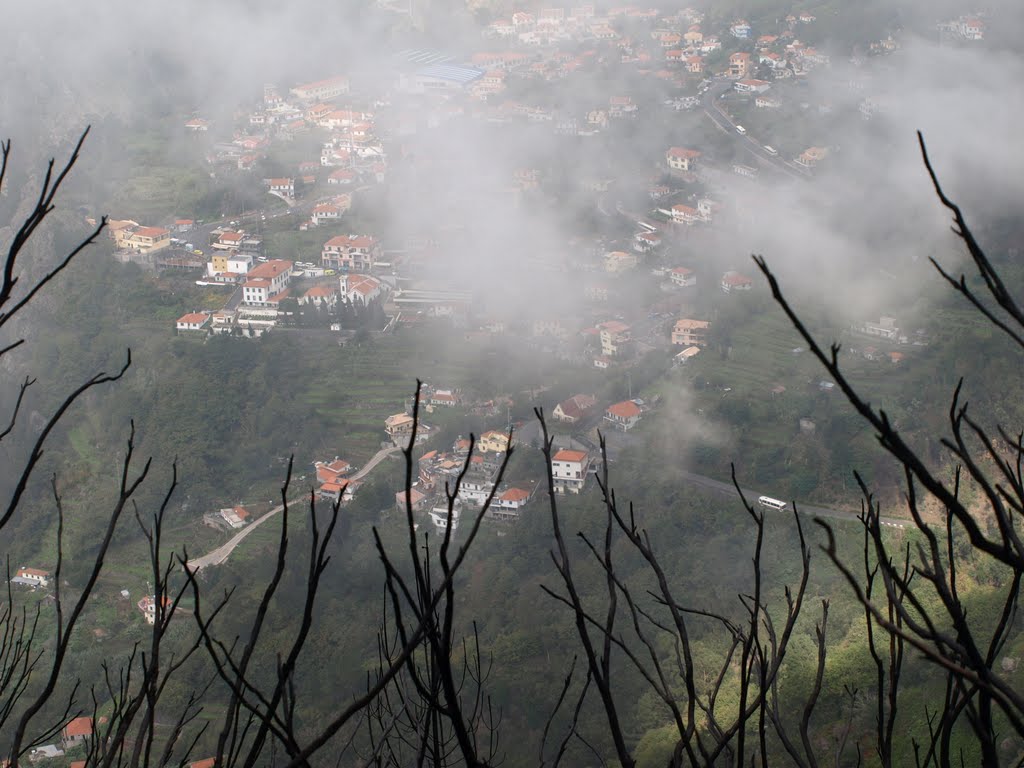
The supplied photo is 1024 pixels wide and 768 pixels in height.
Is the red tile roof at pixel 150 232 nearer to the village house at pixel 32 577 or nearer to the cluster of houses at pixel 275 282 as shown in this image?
the cluster of houses at pixel 275 282

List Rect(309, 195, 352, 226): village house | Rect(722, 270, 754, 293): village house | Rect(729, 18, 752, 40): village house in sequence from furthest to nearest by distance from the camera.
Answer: Rect(729, 18, 752, 40): village house < Rect(309, 195, 352, 226): village house < Rect(722, 270, 754, 293): village house

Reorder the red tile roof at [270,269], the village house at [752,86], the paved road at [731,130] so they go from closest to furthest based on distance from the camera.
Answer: the red tile roof at [270,269] → the paved road at [731,130] → the village house at [752,86]

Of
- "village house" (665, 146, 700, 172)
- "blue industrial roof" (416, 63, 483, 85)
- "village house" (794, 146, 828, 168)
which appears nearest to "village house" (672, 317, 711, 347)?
"village house" (794, 146, 828, 168)

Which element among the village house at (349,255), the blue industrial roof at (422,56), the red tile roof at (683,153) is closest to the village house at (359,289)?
the village house at (349,255)

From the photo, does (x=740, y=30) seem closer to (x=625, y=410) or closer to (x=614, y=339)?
(x=614, y=339)

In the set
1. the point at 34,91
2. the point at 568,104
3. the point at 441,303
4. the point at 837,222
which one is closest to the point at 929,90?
the point at 837,222

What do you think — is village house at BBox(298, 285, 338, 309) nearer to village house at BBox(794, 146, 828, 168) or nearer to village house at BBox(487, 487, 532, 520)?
village house at BBox(487, 487, 532, 520)
